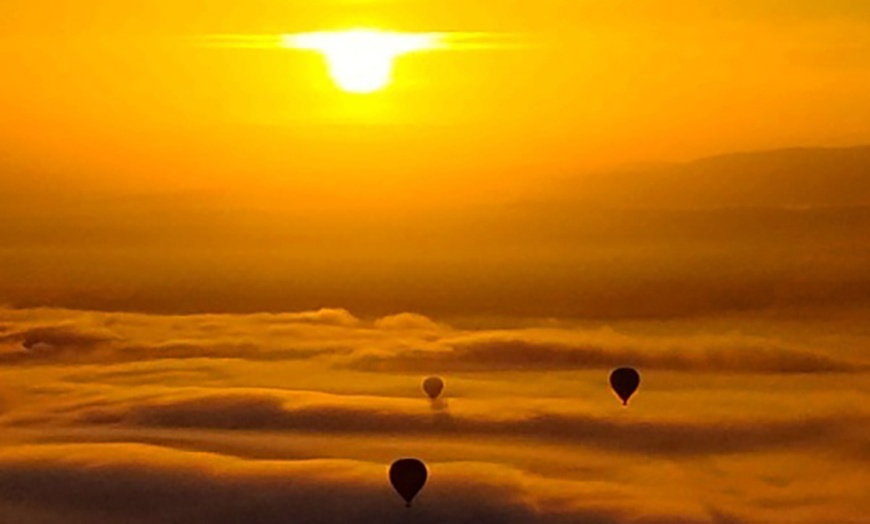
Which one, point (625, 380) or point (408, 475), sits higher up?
point (625, 380)

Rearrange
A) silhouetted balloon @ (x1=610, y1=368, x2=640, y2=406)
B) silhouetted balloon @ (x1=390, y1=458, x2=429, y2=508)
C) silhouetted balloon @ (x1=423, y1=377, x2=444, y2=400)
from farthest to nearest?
silhouetted balloon @ (x1=423, y1=377, x2=444, y2=400), silhouetted balloon @ (x1=610, y1=368, x2=640, y2=406), silhouetted balloon @ (x1=390, y1=458, x2=429, y2=508)

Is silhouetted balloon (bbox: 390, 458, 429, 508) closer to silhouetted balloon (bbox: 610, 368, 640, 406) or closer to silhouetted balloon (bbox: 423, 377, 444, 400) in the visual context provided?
silhouetted balloon (bbox: 610, 368, 640, 406)

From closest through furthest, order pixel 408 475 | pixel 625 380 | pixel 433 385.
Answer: pixel 408 475, pixel 625 380, pixel 433 385

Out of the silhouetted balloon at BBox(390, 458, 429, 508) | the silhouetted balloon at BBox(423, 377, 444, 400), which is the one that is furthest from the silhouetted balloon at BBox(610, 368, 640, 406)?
the silhouetted balloon at BBox(423, 377, 444, 400)

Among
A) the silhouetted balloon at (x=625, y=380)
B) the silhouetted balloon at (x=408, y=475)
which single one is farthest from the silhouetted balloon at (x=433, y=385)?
Answer: the silhouetted balloon at (x=408, y=475)

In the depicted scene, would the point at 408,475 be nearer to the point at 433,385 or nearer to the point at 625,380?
the point at 625,380

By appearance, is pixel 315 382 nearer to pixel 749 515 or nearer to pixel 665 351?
pixel 665 351

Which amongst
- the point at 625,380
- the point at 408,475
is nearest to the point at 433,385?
the point at 625,380

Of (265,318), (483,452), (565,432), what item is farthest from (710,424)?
(265,318)

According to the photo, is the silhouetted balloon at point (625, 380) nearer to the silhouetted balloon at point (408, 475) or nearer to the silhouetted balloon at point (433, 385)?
the silhouetted balloon at point (408, 475)
